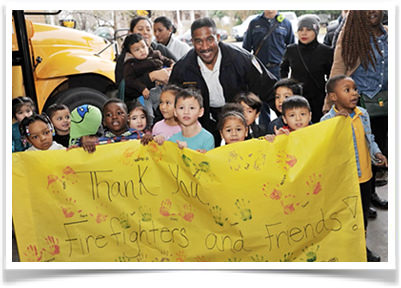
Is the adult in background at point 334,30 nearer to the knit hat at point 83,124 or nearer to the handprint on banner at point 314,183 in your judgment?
the handprint on banner at point 314,183

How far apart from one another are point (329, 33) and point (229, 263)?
2.81m

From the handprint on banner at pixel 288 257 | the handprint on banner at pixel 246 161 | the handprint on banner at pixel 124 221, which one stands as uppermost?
the handprint on banner at pixel 246 161

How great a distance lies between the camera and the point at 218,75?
4.46 metres

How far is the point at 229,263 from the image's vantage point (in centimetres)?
374

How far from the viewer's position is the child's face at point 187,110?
3963mm

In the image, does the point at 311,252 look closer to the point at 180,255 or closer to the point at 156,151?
the point at 180,255

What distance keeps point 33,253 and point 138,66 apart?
186 centimetres

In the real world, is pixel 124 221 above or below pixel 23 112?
below

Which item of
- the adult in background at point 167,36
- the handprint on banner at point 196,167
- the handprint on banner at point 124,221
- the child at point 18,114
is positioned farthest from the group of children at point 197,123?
the adult in background at point 167,36

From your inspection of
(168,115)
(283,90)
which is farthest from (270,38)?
(168,115)

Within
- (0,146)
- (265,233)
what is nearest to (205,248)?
(265,233)

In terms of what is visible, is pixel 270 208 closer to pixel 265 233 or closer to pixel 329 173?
pixel 265 233

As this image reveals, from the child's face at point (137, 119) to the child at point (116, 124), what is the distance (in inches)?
2.3

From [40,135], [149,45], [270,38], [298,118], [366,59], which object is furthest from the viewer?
[270,38]
